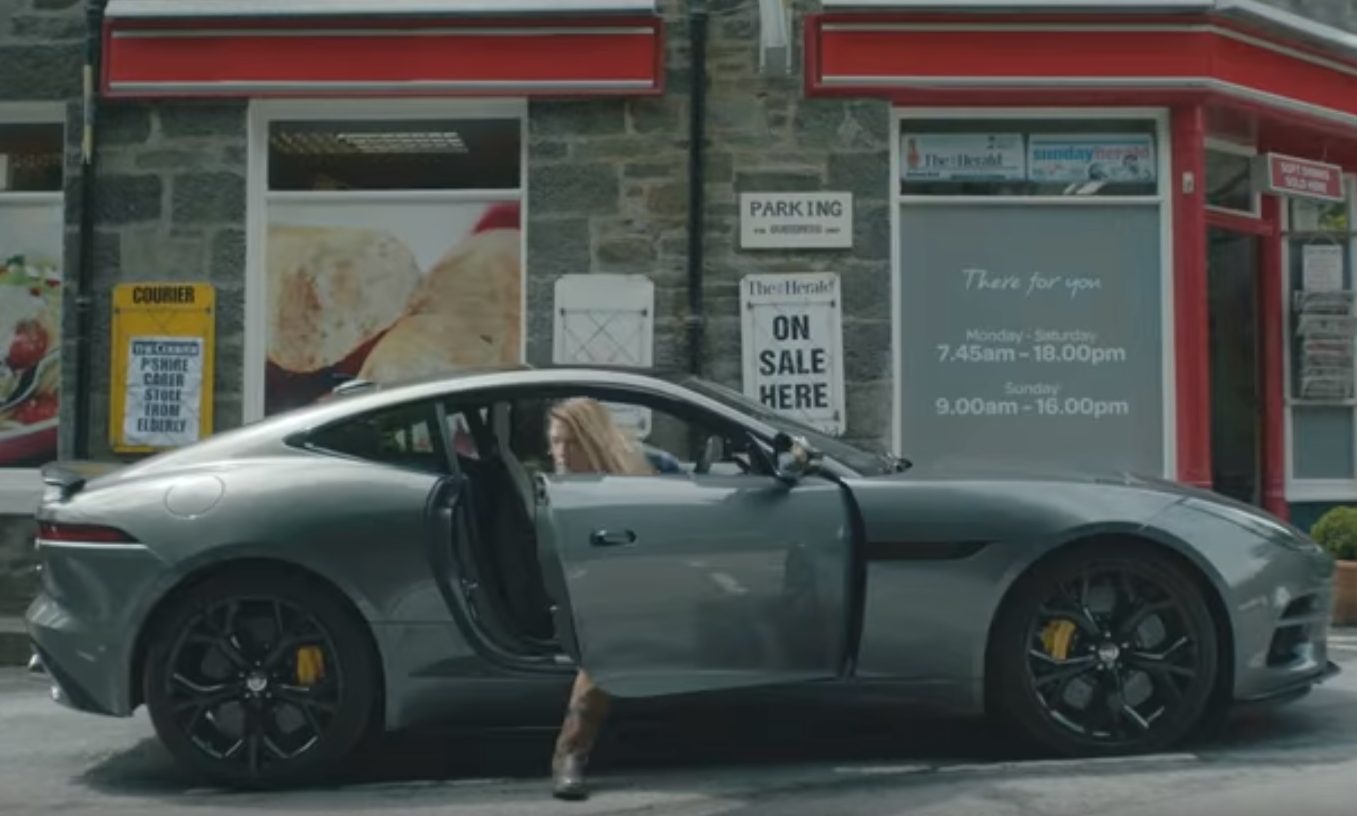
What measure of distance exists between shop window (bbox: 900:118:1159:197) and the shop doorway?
1283mm

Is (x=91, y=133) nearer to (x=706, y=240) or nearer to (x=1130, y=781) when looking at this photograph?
(x=706, y=240)

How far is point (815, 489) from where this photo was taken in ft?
17.4

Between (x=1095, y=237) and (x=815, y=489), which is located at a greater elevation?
(x=1095, y=237)

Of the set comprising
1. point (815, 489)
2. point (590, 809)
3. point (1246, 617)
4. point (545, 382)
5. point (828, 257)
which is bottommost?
point (590, 809)

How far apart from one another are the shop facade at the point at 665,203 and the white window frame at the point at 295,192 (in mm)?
23

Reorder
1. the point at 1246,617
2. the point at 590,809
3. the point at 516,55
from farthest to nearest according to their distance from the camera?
1. the point at 516,55
2. the point at 1246,617
3. the point at 590,809

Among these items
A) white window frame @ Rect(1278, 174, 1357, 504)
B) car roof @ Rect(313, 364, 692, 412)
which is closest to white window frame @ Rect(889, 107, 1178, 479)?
white window frame @ Rect(1278, 174, 1357, 504)

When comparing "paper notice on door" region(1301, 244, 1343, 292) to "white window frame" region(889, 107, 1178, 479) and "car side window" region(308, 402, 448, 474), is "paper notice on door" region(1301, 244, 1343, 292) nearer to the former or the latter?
"white window frame" region(889, 107, 1178, 479)

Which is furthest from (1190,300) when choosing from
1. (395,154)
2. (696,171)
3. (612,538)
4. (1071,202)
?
(612,538)

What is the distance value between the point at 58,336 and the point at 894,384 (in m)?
5.29

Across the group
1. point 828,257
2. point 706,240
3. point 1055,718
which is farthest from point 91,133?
point 1055,718

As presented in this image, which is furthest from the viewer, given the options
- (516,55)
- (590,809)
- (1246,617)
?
(516,55)

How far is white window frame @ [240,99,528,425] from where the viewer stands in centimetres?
948

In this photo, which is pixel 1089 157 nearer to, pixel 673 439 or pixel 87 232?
pixel 673 439
